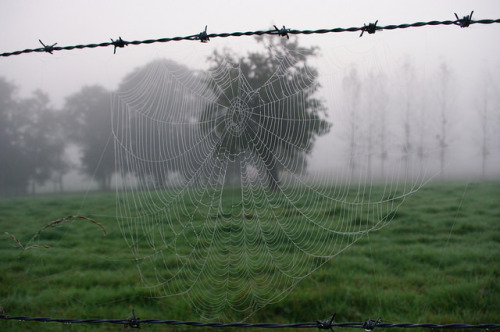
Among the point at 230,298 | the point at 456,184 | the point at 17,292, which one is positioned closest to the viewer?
the point at 230,298

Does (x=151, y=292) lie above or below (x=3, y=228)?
below

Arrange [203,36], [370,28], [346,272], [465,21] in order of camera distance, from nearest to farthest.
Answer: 1. [465,21]
2. [370,28]
3. [203,36]
4. [346,272]

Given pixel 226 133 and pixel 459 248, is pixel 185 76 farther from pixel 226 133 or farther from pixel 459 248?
pixel 459 248

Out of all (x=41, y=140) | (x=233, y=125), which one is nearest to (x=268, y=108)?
(x=233, y=125)

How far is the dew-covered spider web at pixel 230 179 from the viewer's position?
11.2 feet

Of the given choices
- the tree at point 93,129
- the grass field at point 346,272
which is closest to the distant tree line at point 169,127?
the tree at point 93,129

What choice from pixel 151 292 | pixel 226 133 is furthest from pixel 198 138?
pixel 151 292

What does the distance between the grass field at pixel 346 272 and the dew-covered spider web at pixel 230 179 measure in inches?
8.7

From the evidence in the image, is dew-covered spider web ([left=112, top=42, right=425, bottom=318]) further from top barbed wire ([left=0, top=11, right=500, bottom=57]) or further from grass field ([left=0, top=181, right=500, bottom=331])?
top barbed wire ([left=0, top=11, right=500, bottom=57])

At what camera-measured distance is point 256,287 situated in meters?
3.44

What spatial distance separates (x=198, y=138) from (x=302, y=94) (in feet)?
4.46

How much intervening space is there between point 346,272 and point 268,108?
6.50ft

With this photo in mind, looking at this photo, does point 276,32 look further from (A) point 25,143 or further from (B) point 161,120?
(A) point 25,143

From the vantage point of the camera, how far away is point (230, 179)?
13.9 ft
